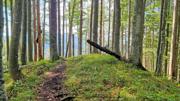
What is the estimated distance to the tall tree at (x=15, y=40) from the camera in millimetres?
9695

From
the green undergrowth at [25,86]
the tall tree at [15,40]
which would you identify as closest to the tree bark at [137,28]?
the green undergrowth at [25,86]

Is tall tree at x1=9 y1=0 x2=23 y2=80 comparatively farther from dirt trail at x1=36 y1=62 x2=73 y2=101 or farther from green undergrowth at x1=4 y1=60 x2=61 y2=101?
dirt trail at x1=36 y1=62 x2=73 y2=101

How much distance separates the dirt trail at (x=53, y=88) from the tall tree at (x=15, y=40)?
3.83ft

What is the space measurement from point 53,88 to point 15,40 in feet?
7.54

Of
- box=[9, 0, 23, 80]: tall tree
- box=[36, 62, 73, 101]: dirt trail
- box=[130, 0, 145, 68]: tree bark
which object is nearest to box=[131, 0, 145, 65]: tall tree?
box=[130, 0, 145, 68]: tree bark

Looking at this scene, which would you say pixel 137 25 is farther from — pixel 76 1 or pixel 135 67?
Result: pixel 76 1

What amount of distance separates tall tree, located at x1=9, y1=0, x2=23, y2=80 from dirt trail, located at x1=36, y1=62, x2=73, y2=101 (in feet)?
3.83

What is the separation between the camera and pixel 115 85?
8891mm

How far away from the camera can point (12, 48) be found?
9.93 m

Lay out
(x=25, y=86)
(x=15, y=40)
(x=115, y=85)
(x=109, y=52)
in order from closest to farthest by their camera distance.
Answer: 1. (x=115, y=85)
2. (x=25, y=86)
3. (x=15, y=40)
4. (x=109, y=52)

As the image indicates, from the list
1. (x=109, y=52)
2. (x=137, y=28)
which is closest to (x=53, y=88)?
(x=109, y=52)

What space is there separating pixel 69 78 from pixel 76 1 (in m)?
18.7

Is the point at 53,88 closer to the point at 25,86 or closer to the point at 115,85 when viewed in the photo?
the point at 25,86

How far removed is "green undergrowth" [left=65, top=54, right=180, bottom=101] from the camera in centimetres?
777
